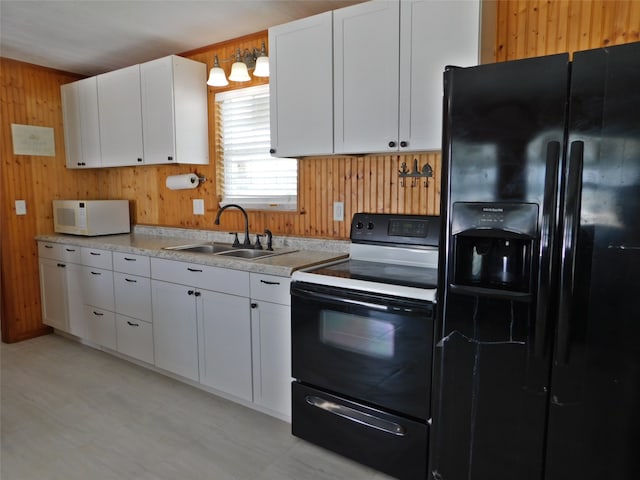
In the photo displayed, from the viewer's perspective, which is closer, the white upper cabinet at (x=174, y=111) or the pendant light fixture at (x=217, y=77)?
the pendant light fixture at (x=217, y=77)

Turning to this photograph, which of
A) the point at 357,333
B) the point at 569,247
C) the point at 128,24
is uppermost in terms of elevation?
the point at 128,24

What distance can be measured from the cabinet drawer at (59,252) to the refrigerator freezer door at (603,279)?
11.6ft

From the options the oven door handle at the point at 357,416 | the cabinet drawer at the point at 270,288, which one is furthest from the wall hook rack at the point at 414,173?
the oven door handle at the point at 357,416

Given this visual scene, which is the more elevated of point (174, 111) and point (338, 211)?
point (174, 111)

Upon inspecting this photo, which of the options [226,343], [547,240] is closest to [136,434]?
[226,343]

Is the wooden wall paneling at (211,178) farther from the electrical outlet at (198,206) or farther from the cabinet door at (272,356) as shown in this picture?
the cabinet door at (272,356)

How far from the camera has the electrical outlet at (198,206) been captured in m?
3.64

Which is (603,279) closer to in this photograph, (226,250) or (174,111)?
(226,250)

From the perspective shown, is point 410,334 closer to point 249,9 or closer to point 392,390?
point 392,390

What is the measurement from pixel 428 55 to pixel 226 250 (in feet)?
6.07

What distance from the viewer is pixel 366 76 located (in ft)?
Result: 7.64

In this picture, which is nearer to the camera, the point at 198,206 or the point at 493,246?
the point at 493,246

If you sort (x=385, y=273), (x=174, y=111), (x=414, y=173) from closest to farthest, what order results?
(x=385, y=273), (x=414, y=173), (x=174, y=111)

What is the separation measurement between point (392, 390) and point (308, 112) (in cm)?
158
